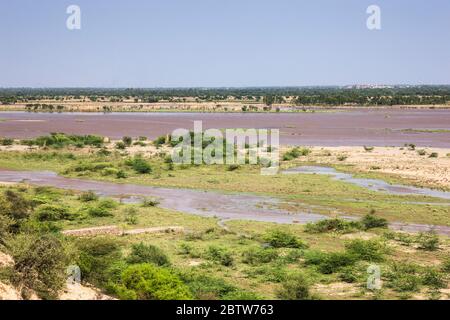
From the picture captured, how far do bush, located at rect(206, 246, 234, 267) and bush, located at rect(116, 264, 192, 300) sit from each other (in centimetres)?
465

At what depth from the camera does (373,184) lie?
36094mm

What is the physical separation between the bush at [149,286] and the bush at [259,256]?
5170 millimetres

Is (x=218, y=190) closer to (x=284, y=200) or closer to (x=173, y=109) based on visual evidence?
(x=284, y=200)

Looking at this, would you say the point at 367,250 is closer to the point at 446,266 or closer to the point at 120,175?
the point at 446,266

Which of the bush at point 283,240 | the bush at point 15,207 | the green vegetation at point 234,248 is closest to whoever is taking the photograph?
the green vegetation at point 234,248

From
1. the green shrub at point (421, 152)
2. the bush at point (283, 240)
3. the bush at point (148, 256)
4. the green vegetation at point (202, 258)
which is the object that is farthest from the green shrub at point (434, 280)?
the green shrub at point (421, 152)

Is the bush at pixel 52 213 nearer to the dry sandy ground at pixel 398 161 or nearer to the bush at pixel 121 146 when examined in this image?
the dry sandy ground at pixel 398 161

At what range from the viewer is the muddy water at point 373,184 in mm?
32938

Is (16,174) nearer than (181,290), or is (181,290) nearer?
(181,290)

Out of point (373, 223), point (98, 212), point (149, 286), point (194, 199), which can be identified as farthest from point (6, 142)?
point (149, 286)

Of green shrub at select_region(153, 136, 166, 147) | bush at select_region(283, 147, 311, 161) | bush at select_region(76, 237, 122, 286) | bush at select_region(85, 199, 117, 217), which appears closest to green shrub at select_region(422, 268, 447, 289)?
bush at select_region(76, 237, 122, 286)
